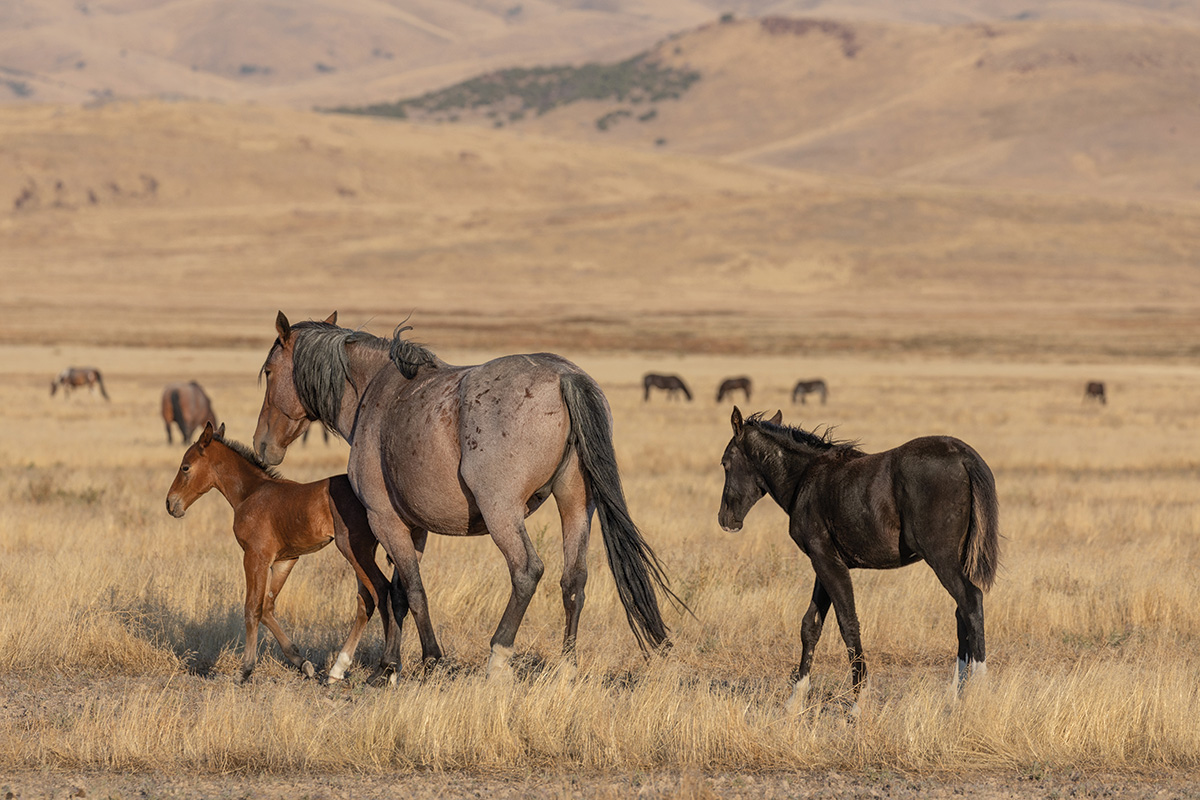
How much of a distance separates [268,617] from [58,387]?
107 feet

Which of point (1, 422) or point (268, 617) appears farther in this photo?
point (1, 422)

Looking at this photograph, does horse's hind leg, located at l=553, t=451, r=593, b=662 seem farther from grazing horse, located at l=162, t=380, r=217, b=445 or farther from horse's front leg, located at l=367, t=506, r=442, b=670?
grazing horse, located at l=162, t=380, r=217, b=445

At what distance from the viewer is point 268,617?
8430 millimetres

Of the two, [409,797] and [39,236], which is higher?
[39,236]

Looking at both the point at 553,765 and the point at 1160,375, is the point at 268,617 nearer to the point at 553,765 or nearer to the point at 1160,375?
the point at 553,765

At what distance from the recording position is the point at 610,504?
7852mm

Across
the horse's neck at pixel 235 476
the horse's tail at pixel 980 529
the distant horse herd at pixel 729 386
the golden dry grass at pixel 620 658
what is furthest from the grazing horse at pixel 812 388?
the horse's tail at pixel 980 529

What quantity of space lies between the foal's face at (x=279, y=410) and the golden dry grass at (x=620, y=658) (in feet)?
4.54

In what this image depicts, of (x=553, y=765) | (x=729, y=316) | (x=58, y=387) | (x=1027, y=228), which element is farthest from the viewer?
(x=1027, y=228)

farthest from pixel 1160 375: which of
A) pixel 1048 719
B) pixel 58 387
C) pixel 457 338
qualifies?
pixel 1048 719

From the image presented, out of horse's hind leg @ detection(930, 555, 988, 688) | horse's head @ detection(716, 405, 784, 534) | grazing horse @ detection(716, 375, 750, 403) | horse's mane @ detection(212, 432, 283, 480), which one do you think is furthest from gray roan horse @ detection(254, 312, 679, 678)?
grazing horse @ detection(716, 375, 750, 403)

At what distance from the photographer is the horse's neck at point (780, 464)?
26.1ft

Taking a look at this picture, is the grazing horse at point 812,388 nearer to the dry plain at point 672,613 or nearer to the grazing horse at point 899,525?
the dry plain at point 672,613

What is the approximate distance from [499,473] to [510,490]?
12 centimetres
